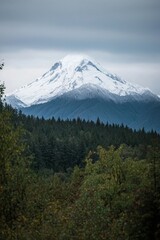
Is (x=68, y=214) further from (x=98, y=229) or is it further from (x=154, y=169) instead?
(x=154, y=169)

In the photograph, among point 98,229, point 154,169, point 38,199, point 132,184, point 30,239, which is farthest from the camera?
point 132,184

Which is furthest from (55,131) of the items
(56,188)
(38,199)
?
(38,199)

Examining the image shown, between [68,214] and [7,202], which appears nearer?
[7,202]

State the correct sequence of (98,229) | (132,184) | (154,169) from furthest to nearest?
(132,184) → (154,169) → (98,229)

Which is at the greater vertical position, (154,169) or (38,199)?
(154,169)

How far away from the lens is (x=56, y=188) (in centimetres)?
6712

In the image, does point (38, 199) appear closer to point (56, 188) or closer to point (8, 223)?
point (8, 223)

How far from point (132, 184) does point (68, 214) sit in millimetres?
23577

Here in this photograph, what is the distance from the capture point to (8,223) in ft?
108

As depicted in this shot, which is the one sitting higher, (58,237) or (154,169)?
(154,169)

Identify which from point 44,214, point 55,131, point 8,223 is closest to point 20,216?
point 8,223

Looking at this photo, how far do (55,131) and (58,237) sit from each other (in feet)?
546

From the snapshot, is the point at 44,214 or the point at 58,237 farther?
the point at 44,214

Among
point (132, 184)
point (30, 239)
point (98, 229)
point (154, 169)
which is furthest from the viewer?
point (132, 184)
